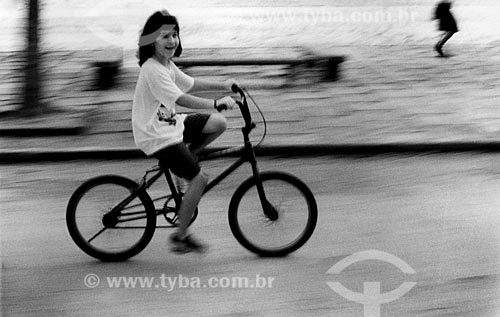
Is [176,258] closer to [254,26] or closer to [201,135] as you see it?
[201,135]

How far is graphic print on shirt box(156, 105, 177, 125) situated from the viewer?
14.9ft

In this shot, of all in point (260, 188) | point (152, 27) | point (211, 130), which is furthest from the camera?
point (260, 188)

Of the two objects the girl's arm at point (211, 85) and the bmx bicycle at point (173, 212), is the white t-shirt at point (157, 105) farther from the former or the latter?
the bmx bicycle at point (173, 212)

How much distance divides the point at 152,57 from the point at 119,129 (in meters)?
0.30

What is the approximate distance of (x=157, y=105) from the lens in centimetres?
452

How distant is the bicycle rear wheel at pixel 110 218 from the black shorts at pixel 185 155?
0.16 metres

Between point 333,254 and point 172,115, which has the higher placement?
point 172,115

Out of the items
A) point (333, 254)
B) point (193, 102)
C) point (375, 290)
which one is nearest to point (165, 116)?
point (193, 102)

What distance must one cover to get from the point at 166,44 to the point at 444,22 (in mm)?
1050

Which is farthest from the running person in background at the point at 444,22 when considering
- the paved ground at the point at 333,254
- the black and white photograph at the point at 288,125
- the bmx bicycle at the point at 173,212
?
the bmx bicycle at the point at 173,212

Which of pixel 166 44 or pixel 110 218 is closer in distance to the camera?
pixel 166 44

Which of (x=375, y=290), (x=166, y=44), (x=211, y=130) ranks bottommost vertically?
(x=375, y=290)

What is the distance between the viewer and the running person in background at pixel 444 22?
4.45m

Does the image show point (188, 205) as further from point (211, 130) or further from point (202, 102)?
point (202, 102)
